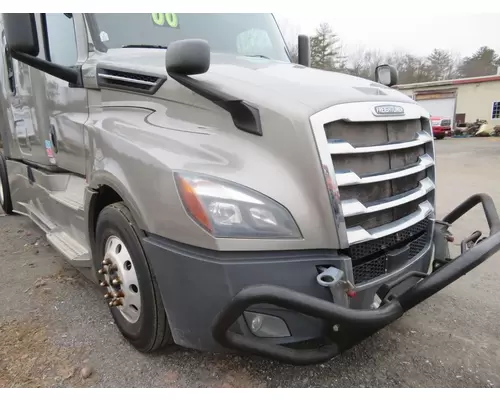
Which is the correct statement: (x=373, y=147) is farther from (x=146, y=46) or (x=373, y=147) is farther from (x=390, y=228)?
(x=146, y=46)

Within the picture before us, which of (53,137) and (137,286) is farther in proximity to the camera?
(53,137)

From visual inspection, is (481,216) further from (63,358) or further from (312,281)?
(63,358)

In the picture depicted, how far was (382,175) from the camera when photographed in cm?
225

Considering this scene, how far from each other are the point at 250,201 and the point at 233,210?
0.09 meters

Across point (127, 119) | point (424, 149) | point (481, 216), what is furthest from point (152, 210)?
point (481, 216)

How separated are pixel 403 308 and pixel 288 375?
0.84 meters

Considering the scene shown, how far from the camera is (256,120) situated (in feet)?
6.88

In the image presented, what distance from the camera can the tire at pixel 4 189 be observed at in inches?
245

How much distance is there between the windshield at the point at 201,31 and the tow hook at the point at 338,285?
6.89ft

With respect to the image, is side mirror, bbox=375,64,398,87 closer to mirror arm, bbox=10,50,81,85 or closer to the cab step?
mirror arm, bbox=10,50,81,85

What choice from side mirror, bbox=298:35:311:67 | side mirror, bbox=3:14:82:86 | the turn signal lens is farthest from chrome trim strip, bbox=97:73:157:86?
side mirror, bbox=298:35:311:67

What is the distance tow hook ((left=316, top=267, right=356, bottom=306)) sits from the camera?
1.91 meters

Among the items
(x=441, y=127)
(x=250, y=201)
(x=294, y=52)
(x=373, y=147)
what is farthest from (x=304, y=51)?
(x=441, y=127)

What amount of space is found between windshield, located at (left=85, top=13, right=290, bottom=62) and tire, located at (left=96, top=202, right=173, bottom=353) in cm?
135
